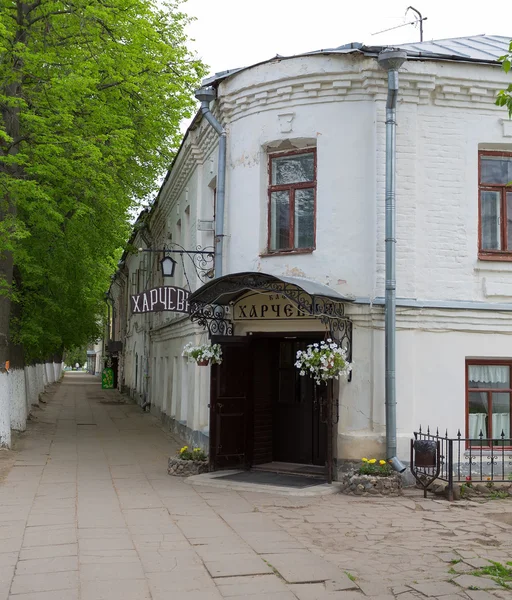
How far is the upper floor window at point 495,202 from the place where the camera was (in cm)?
1166

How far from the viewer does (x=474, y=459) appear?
11094mm

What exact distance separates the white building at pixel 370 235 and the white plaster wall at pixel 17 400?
7.80 m

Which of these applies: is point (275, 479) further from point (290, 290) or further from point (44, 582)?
point (44, 582)

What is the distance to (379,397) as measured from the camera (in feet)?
36.2

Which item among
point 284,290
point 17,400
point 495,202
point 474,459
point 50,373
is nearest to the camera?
point 284,290

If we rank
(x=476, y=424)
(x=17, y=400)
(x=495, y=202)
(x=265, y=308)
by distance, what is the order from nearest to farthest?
1. (x=476, y=424)
2. (x=495, y=202)
3. (x=265, y=308)
4. (x=17, y=400)

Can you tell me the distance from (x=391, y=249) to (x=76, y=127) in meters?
7.41

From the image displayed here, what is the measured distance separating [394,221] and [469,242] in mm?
1363

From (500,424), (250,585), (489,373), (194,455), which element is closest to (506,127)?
(489,373)

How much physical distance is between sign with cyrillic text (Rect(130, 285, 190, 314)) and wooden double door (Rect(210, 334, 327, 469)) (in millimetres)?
1155

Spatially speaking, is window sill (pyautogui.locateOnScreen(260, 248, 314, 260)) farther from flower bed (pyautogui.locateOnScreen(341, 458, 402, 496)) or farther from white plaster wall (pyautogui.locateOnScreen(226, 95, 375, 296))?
flower bed (pyautogui.locateOnScreen(341, 458, 402, 496))

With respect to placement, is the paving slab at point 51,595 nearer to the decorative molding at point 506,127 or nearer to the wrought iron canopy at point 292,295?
the wrought iron canopy at point 292,295

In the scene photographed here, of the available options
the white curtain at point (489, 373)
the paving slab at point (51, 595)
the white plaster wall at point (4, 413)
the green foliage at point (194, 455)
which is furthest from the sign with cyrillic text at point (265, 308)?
the paving slab at point (51, 595)

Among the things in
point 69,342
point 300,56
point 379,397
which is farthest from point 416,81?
point 69,342
